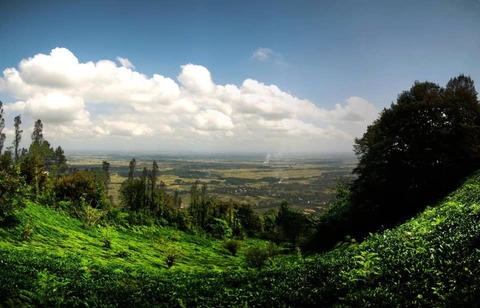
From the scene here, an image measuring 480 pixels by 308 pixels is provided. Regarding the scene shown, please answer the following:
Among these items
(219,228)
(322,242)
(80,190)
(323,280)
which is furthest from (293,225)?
(323,280)

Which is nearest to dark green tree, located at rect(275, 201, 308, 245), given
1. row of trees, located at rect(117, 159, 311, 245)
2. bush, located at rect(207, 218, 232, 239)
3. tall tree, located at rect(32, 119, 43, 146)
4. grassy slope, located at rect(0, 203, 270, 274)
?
row of trees, located at rect(117, 159, 311, 245)

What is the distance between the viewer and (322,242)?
3017cm

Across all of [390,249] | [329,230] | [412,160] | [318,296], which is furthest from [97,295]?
[412,160]

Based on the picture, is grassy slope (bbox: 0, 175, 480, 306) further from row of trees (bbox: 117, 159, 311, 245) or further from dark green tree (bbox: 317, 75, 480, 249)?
row of trees (bbox: 117, 159, 311, 245)

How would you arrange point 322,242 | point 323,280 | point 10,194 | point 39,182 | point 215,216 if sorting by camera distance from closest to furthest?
point 323,280
point 10,194
point 322,242
point 39,182
point 215,216

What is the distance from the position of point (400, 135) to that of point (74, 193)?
51.8m

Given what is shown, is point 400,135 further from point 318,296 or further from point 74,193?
point 74,193

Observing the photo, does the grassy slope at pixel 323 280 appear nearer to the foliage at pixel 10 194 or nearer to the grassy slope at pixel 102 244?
the grassy slope at pixel 102 244

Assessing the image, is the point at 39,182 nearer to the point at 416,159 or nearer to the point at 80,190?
the point at 80,190

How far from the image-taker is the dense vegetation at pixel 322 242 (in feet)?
32.7

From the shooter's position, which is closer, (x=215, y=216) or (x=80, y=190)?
(x=80, y=190)

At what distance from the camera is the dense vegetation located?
9953 mm

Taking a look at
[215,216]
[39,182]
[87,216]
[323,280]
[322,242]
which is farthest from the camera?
[215,216]

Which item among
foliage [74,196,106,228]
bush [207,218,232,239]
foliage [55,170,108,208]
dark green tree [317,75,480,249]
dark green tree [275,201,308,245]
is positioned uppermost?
dark green tree [317,75,480,249]
